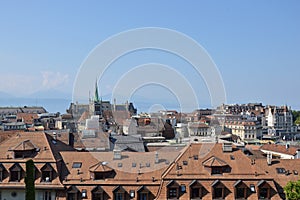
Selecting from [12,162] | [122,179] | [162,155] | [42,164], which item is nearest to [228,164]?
[162,155]

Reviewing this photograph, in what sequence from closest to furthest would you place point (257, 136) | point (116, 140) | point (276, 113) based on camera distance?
1. point (116, 140)
2. point (257, 136)
3. point (276, 113)

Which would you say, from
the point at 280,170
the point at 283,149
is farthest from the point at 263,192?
the point at 283,149

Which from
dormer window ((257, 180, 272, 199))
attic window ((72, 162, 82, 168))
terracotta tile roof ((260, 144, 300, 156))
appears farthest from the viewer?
terracotta tile roof ((260, 144, 300, 156))

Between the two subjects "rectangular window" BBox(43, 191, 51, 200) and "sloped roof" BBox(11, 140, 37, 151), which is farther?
"sloped roof" BBox(11, 140, 37, 151)

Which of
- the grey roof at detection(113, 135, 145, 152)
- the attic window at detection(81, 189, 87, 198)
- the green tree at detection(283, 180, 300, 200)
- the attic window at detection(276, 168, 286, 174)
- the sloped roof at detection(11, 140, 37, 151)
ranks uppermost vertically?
the sloped roof at detection(11, 140, 37, 151)

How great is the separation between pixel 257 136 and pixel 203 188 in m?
112

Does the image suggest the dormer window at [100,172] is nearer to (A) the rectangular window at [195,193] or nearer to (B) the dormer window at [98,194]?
(B) the dormer window at [98,194]

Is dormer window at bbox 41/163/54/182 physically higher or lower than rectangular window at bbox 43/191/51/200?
higher

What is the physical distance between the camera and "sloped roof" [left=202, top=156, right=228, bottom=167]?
123 feet

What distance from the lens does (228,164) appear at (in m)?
38.2

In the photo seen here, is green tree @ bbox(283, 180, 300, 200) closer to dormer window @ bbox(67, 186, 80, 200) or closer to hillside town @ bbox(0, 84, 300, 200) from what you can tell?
hillside town @ bbox(0, 84, 300, 200)

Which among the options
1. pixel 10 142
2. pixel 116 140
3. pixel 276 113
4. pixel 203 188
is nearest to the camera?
pixel 203 188

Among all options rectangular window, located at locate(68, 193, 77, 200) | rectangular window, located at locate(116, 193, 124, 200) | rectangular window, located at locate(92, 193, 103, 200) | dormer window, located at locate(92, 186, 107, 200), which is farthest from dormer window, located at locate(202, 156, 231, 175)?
rectangular window, located at locate(68, 193, 77, 200)

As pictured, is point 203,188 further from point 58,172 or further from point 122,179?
point 58,172
